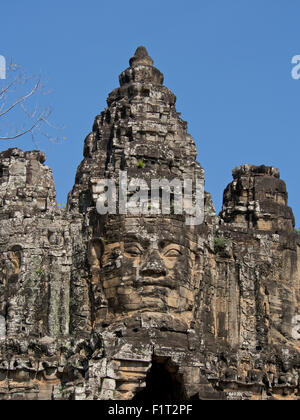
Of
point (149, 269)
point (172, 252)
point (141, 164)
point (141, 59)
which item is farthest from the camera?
point (141, 59)

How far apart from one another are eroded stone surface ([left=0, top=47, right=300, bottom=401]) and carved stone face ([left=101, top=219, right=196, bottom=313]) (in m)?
0.04

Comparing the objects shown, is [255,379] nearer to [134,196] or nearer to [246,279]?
[246,279]

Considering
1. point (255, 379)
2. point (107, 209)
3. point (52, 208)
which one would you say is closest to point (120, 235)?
point (107, 209)

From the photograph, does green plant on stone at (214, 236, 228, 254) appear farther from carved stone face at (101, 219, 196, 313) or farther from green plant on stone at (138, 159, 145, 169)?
green plant on stone at (138, 159, 145, 169)

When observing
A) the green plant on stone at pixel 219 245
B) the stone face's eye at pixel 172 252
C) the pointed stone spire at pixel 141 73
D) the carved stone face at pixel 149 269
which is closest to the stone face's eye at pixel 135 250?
the carved stone face at pixel 149 269

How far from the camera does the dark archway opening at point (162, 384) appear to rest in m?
39.6

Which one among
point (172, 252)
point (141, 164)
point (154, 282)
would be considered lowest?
point (154, 282)

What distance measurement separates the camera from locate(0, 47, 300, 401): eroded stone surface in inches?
1572

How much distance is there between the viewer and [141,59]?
48281 millimetres

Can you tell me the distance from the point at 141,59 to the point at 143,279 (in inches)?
437

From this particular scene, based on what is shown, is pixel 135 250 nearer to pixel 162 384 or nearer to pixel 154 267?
pixel 154 267

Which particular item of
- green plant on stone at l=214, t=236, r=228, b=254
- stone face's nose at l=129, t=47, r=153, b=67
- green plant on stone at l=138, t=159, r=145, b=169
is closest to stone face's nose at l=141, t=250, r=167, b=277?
green plant on stone at l=138, t=159, r=145, b=169

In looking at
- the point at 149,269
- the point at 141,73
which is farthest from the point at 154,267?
the point at 141,73

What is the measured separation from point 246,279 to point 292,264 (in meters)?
2.35
